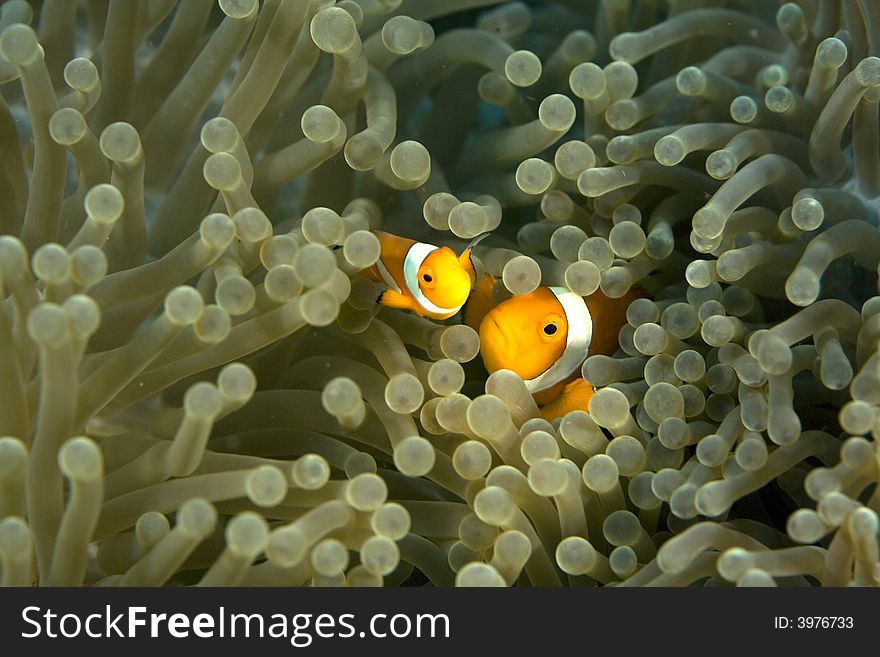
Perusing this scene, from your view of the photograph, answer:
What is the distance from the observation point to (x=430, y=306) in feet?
3.39

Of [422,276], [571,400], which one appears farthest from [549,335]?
[422,276]

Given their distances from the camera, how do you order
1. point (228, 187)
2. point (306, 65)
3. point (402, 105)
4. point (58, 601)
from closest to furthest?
point (58, 601) → point (228, 187) → point (306, 65) → point (402, 105)

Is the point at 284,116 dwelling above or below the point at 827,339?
above

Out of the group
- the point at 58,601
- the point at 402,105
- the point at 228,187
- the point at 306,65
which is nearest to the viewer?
the point at 58,601

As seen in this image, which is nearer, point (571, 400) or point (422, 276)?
point (422, 276)

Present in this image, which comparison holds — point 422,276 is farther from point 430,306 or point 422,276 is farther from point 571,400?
point 571,400

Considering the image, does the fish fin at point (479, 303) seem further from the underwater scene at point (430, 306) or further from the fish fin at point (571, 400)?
the fish fin at point (571, 400)

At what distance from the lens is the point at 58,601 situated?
2.67 ft

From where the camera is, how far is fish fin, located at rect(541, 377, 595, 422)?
1.11m

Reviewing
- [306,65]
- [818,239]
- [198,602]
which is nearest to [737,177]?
[818,239]

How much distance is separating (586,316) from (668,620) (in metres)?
0.41

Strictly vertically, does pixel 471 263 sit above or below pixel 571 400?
above

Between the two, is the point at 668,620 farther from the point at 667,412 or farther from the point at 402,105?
the point at 402,105

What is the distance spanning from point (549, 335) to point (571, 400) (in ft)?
0.28
